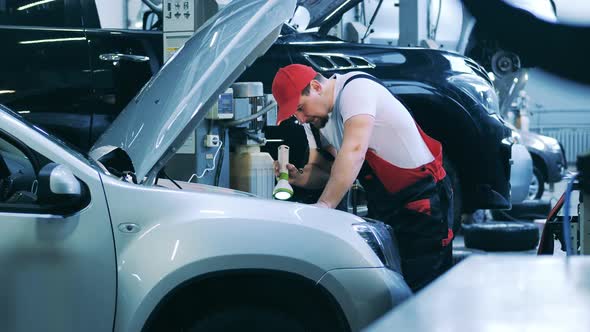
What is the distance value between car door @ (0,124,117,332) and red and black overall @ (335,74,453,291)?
151cm

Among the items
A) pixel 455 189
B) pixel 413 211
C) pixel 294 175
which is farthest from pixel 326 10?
pixel 413 211

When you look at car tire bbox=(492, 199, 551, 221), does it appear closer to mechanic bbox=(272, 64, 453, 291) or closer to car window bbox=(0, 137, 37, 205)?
mechanic bbox=(272, 64, 453, 291)

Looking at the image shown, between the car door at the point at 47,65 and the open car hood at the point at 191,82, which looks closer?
the open car hood at the point at 191,82

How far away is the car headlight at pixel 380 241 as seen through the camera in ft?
10.6

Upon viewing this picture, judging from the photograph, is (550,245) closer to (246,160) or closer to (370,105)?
(370,105)

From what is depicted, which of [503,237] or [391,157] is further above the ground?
[391,157]

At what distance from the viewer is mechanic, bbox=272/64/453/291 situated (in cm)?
400

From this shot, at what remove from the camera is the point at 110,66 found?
5.51 meters

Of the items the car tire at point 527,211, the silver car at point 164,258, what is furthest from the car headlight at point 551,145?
the silver car at point 164,258

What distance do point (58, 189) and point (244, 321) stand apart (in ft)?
2.23

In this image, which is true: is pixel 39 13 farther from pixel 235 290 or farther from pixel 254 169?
pixel 235 290

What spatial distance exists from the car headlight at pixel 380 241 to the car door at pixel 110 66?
243cm

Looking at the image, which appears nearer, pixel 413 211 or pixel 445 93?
pixel 413 211

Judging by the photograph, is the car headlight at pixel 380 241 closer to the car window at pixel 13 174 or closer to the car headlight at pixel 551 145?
the car window at pixel 13 174
